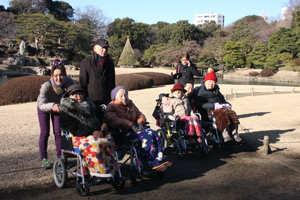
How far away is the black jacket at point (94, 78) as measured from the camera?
437cm

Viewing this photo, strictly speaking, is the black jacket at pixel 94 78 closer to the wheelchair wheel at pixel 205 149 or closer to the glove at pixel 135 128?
the glove at pixel 135 128

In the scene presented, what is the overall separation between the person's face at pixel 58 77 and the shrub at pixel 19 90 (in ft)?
28.4

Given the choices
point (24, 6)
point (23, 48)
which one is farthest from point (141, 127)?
point (24, 6)

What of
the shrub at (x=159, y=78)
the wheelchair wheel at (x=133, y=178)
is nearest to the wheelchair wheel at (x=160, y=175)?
the wheelchair wheel at (x=133, y=178)

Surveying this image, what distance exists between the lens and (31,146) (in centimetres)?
537

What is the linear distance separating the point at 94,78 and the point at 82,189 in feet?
6.13

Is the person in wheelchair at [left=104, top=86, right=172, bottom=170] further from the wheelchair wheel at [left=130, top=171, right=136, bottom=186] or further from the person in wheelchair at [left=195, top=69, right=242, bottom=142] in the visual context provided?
the person in wheelchair at [left=195, top=69, right=242, bottom=142]

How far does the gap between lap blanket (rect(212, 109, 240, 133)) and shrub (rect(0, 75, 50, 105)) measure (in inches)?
368

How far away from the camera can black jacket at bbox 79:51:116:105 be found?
437 cm

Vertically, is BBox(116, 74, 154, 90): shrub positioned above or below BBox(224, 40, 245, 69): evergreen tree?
below

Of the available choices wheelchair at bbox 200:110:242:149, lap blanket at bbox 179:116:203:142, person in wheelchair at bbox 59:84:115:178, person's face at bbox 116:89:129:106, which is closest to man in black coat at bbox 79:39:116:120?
person's face at bbox 116:89:129:106

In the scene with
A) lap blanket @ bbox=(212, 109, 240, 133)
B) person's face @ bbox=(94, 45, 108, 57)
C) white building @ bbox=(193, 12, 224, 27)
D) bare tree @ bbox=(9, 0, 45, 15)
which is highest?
white building @ bbox=(193, 12, 224, 27)

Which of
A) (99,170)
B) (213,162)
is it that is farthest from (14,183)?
(213,162)

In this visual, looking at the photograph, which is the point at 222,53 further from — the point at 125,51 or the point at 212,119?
the point at 212,119
